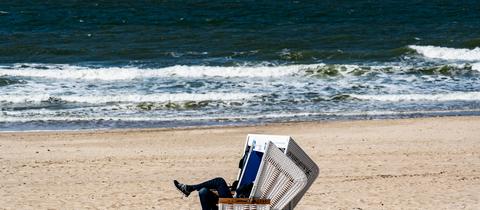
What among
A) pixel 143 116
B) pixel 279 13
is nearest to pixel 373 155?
pixel 143 116

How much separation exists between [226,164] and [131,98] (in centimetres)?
829

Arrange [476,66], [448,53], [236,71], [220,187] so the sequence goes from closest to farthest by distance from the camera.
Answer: [220,187]
[236,71]
[476,66]
[448,53]

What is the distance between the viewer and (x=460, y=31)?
117 ft

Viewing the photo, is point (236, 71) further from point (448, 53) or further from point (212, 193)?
point (212, 193)

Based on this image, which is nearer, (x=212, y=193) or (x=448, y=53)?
(x=212, y=193)

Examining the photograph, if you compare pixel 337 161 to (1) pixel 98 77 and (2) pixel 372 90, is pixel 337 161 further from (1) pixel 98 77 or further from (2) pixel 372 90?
(1) pixel 98 77

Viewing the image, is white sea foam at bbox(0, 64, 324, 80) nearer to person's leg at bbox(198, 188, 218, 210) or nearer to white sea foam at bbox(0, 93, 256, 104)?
white sea foam at bbox(0, 93, 256, 104)

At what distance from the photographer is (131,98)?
2231 cm

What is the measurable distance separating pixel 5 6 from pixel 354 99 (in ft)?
95.9

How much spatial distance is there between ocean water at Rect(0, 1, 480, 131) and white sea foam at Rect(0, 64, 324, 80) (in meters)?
0.03

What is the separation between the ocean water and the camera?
816 inches

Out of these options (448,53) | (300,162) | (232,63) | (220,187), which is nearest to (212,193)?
(220,187)

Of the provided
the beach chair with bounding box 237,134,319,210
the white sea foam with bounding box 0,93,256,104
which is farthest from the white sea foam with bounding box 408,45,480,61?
the beach chair with bounding box 237,134,319,210

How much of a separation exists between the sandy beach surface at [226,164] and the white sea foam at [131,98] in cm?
403
